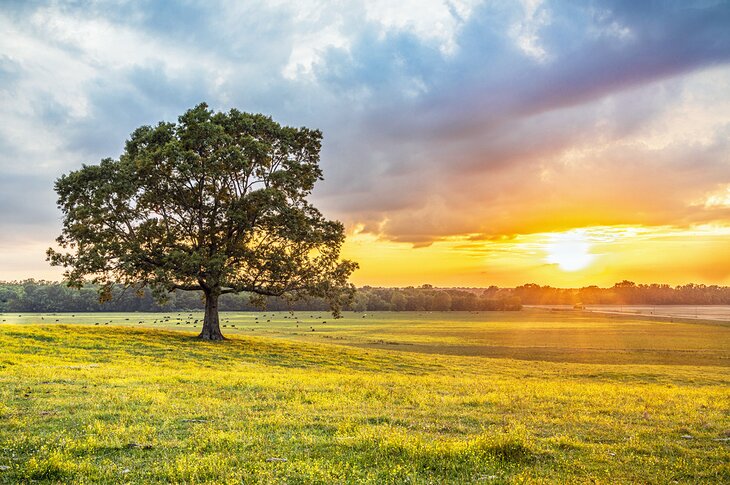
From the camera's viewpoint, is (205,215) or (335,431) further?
(205,215)

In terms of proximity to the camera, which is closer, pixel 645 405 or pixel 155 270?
pixel 645 405

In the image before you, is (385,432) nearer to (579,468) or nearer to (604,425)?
(579,468)

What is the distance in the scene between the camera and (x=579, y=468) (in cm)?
1018

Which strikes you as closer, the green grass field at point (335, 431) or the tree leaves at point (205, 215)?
the green grass field at point (335, 431)

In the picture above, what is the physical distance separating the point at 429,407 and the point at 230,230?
113ft

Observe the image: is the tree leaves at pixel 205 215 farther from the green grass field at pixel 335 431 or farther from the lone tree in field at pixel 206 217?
the green grass field at pixel 335 431

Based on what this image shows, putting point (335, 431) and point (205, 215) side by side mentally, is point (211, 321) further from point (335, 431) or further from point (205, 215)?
point (335, 431)

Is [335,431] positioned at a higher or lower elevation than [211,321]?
lower

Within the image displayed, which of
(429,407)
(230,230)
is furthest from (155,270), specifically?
(429,407)

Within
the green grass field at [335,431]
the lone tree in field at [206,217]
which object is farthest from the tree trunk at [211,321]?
the green grass field at [335,431]

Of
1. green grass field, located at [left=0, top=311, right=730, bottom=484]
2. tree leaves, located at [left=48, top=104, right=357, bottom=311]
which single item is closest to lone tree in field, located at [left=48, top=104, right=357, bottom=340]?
tree leaves, located at [left=48, top=104, right=357, bottom=311]

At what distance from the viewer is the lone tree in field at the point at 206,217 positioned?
44000mm

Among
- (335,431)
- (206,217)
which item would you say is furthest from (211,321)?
(335,431)

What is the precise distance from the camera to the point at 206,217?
47.2 meters
